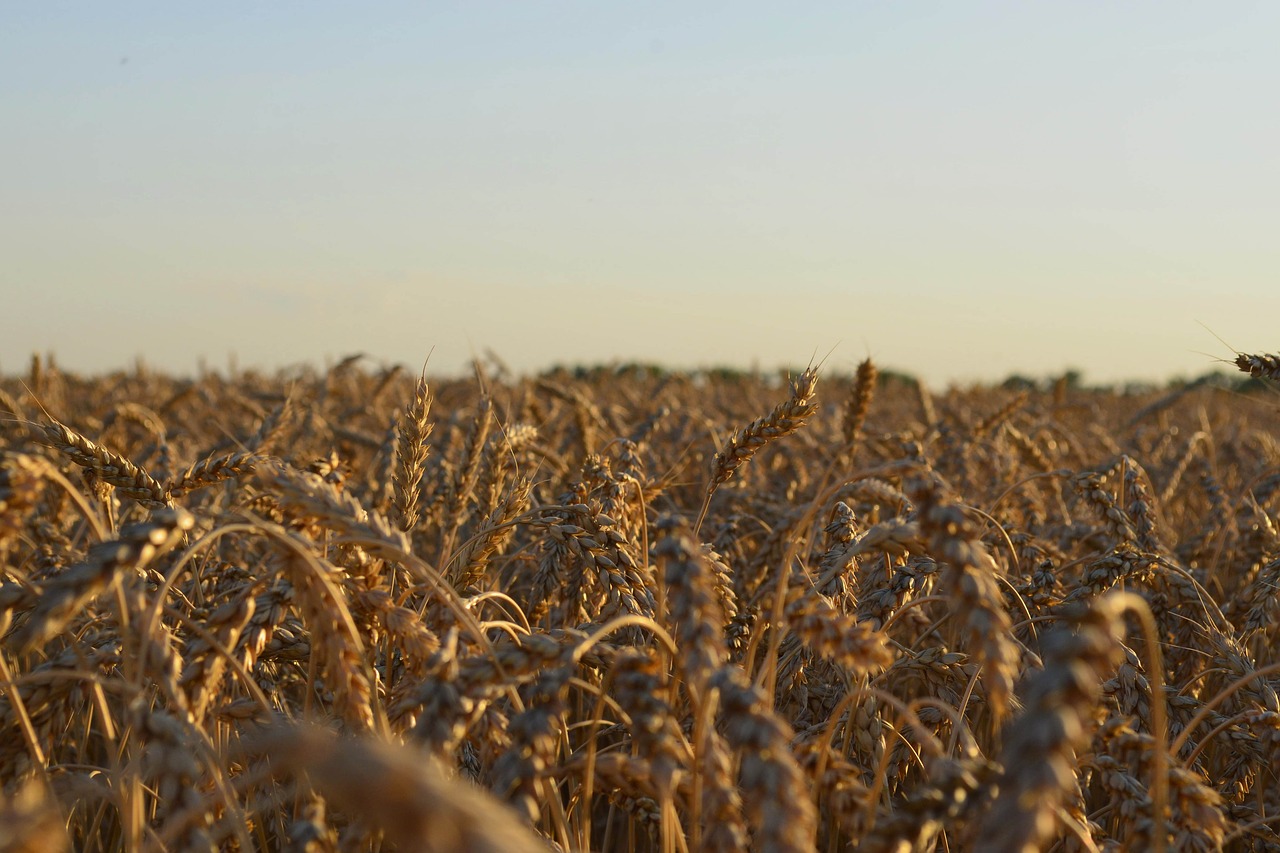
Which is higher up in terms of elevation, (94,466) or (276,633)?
(94,466)

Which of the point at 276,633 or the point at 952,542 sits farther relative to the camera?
the point at 276,633

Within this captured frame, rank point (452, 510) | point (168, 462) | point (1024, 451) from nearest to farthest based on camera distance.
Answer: point (452, 510), point (168, 462), point (1024, 451)

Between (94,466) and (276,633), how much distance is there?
59 centimetres

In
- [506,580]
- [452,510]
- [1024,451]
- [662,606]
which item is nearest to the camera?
[662,606]

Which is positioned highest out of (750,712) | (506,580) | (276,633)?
(750,712)

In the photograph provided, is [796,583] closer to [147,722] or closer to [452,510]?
[147,722]

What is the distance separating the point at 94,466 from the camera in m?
2.30

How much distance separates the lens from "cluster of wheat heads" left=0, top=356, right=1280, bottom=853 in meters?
1.10

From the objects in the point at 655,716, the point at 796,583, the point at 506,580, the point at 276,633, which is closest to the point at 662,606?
the point at 796,583

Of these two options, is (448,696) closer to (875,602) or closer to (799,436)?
(875,602)

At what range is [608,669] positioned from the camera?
77.5 inches

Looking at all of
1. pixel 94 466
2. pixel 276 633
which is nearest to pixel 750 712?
pixel 276 633

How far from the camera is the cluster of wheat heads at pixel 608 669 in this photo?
1102 mm

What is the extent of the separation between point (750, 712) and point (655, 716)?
0.21 m
